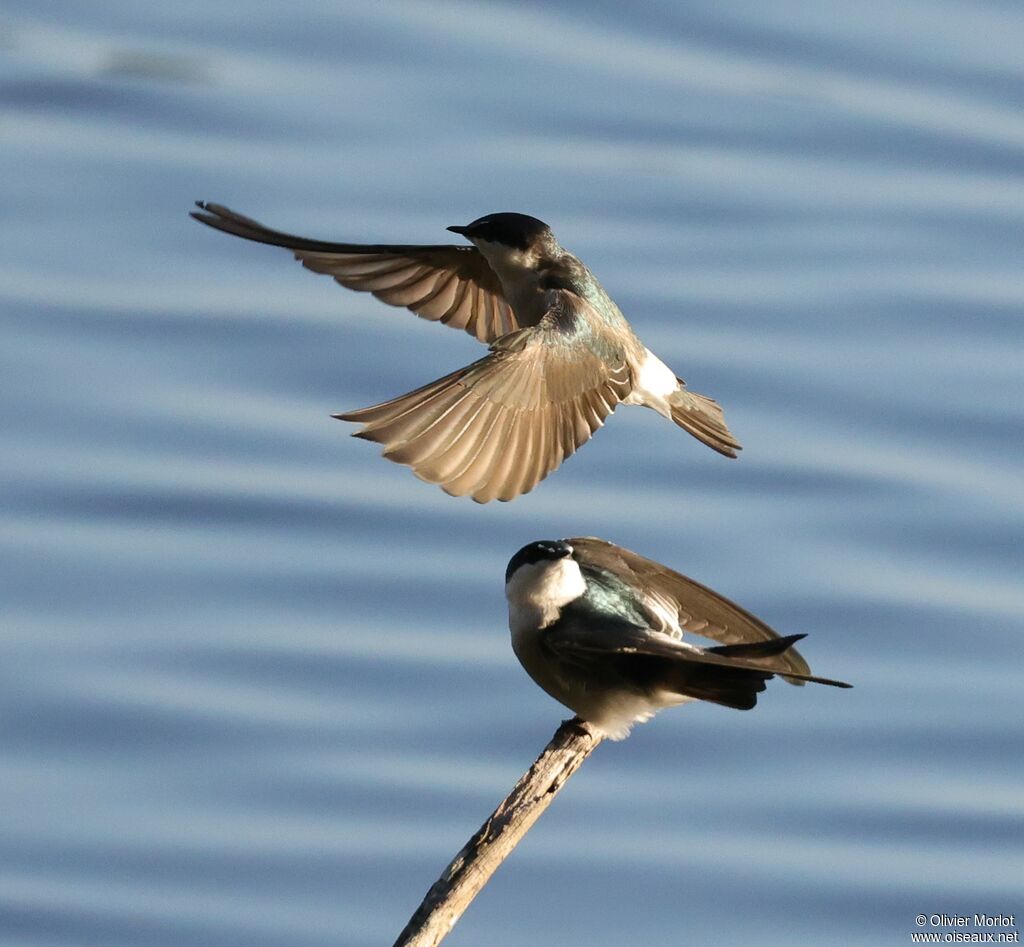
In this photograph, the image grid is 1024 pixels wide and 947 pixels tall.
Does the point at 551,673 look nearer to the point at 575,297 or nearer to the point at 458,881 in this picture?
the point at 458,881

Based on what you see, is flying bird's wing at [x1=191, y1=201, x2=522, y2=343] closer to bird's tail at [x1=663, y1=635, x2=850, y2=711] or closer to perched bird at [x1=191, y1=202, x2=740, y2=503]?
perched bird at [x1=191, y1=202, x2=740, y2=503]

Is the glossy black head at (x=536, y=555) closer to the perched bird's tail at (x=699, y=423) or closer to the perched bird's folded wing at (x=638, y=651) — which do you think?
the perched bird's folded wing at (x=638, y=651)

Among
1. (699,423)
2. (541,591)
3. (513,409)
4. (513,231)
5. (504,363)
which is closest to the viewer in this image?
(541,591)

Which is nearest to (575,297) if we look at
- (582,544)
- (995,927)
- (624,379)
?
(624,379)

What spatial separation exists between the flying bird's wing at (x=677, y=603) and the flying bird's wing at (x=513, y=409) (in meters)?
0.24

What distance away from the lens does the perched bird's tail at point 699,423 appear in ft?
20.2

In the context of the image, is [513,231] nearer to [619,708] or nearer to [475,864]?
[619,708]

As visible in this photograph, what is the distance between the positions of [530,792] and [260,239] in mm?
1875

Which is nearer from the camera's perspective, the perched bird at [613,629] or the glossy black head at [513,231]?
the perched bird at [613,629]

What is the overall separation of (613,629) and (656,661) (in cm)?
15

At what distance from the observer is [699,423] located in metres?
6.19

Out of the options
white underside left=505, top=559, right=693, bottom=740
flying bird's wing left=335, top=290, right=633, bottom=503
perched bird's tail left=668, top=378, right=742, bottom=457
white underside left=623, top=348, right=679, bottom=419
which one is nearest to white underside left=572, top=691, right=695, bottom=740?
white underside left=505, top=559, right=693, bottom=740

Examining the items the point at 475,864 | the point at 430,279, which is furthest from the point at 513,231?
the point at 475,864

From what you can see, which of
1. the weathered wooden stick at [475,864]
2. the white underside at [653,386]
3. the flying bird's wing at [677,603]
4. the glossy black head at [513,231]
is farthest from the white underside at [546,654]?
the glossy black head at [513,231]
